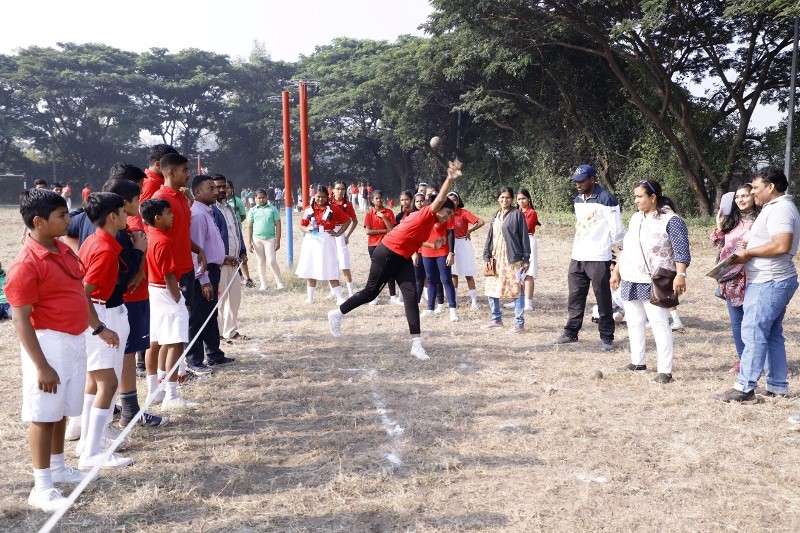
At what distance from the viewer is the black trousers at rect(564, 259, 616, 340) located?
267 inches

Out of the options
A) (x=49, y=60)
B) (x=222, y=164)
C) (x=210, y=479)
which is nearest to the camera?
(x=210, y=479)

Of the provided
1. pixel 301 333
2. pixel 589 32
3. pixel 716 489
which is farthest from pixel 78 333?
pixel 589 32

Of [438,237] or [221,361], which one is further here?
[438,237]

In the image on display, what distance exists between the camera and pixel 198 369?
612 cm

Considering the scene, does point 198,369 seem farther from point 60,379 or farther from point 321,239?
point 321,239

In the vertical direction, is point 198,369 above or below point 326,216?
below

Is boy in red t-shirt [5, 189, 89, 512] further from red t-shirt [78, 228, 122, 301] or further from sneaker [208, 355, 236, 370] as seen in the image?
sneaker [208, 355, 236, 370]

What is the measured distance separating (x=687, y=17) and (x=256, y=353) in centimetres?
1680

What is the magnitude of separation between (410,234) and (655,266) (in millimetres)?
2237

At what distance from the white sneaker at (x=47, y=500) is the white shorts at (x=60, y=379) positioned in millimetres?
A: 385

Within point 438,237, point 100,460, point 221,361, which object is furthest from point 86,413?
point 438,237

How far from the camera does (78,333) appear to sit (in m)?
3.51

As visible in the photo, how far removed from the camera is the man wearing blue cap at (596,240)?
677 centimetres

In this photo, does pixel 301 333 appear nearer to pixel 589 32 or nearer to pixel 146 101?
pixel 589 32
